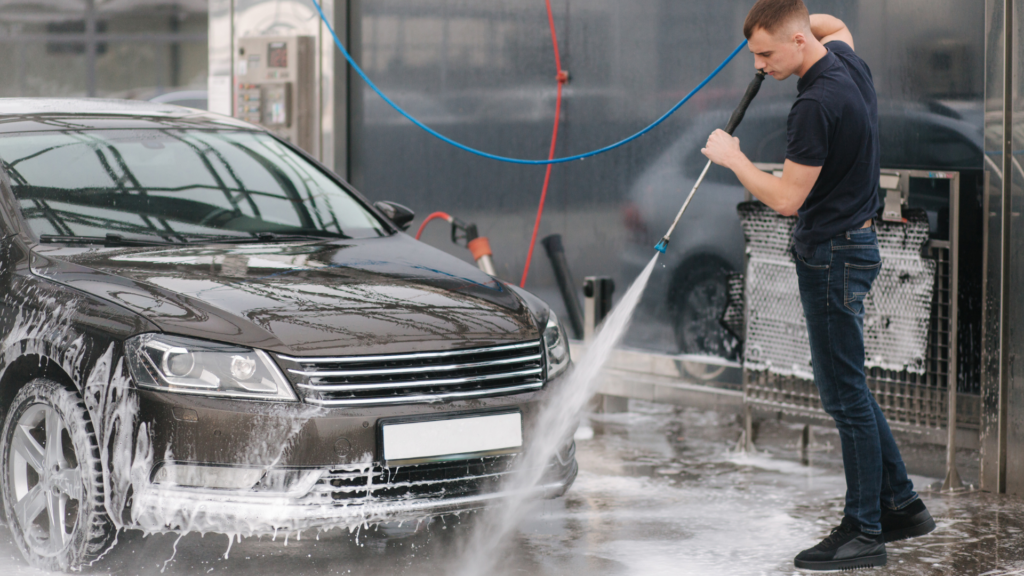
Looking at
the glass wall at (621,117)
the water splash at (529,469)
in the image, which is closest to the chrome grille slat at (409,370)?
the water splash at (529,469)

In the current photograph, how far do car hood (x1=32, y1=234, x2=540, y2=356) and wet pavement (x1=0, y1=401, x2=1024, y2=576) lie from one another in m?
0.78

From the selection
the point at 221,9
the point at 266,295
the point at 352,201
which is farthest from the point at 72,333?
the point at 221,9

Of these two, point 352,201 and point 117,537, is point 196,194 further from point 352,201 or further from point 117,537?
point 117,537

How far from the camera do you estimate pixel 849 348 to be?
4215mm

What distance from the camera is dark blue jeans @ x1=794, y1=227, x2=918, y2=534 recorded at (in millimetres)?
4195

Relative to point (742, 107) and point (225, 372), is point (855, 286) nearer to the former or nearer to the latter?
point (742, 107)

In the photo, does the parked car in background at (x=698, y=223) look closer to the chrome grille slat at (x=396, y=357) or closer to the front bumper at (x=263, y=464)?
the chrome grille slat at (x=396, y=357)

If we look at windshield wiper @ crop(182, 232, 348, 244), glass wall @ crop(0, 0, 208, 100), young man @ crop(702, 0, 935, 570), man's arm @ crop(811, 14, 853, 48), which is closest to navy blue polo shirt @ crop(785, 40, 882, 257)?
young man @ crop(702, 0, 935, 570)

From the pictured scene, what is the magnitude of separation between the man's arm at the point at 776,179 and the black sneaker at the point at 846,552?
1141 mm

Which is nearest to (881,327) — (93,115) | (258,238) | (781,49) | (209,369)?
(781,49)

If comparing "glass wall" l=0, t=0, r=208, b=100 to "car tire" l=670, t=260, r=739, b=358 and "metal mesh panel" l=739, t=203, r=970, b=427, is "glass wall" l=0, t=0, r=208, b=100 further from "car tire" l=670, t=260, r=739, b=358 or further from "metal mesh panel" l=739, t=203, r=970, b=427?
"metal mesh panel" l=739, t=203, r=970, b=427

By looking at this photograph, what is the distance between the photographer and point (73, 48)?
1956cm

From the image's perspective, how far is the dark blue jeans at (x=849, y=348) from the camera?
420 cm

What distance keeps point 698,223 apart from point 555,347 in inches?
100
